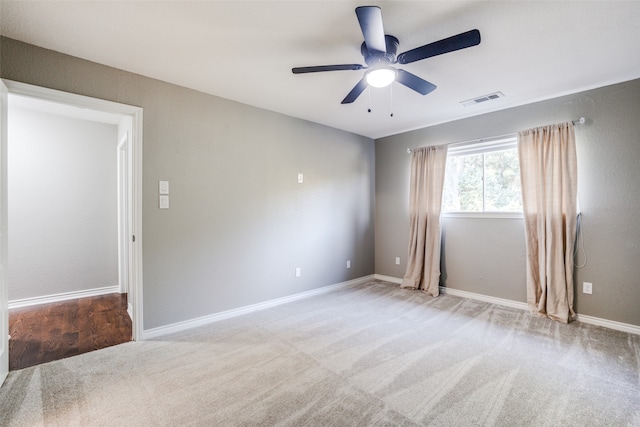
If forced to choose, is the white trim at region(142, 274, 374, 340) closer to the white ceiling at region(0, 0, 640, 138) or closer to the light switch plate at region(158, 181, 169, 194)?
the light switch plate at region(158, 181, 169, 194)

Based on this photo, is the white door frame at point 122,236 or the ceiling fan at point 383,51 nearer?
the ceiling fan at point 383,51

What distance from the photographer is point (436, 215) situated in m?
3.96

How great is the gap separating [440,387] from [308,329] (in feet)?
4.28

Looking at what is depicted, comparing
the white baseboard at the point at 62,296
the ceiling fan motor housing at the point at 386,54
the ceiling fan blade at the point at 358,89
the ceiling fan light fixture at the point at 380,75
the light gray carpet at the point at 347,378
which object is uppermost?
the ceiling fan motor housing at the point at 386,54

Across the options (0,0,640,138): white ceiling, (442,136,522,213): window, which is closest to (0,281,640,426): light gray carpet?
(442,136,522,213): window

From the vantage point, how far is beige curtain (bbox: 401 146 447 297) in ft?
12.9

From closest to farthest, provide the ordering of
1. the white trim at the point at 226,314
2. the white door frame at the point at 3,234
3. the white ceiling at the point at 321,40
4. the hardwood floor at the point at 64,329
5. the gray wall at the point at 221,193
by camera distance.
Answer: the white ceiling at the point at 321,40, the white door frame at the point at 3,234, the hardwood floor at the point at 64,329, the gray wall at the point at 221,193, the white trim at the point at 226,314

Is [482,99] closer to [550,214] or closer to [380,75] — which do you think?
[550,214]

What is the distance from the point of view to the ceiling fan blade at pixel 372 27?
1429 millimetres

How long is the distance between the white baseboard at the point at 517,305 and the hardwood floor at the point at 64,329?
3.72 meters

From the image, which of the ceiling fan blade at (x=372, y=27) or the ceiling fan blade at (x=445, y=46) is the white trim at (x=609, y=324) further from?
the ceiling fan blade at (x=372, y=27)

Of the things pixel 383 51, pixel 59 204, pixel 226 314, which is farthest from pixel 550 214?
pixel 59 204

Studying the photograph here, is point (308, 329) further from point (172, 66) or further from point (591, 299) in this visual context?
point (591, 299)

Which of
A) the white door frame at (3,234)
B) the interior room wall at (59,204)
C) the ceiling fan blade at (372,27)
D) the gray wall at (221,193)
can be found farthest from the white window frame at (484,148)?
the interior room wall at (59,204)
